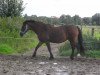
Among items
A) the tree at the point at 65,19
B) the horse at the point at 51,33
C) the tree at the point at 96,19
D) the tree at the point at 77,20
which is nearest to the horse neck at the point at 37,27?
the horse at the point at 51,33

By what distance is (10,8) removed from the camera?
24.5 metres

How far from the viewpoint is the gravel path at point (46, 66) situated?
12148 millimetres

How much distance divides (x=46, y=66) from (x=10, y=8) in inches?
457

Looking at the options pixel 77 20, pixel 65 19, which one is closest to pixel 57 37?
pixel 77 20

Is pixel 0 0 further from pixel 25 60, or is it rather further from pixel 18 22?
pixel 25 60

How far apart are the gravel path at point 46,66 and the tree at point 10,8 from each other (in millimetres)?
8533

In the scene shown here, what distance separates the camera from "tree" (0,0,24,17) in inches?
957

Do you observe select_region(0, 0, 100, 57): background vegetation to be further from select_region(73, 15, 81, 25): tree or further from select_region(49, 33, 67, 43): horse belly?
select_region(49, 33, 67, 43): horse belly

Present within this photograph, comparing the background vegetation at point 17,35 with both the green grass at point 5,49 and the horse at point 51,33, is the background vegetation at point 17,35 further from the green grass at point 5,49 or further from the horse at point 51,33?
the horse at point 51,33

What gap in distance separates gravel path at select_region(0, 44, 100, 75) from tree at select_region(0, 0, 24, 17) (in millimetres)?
8533

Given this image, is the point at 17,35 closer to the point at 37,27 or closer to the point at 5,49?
the point at 5,49

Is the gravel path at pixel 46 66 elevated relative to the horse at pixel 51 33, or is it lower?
lower

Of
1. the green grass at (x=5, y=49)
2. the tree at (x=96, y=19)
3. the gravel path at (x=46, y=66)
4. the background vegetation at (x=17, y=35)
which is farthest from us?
the tree at (x=96, y=19)

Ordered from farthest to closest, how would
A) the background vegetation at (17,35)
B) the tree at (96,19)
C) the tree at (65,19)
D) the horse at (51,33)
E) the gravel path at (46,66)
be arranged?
the tree at (96,19) → the tree at (65,19) → the background vegetation at (17,35) → the horse at (51,33) → the gravel path at (46,66)
